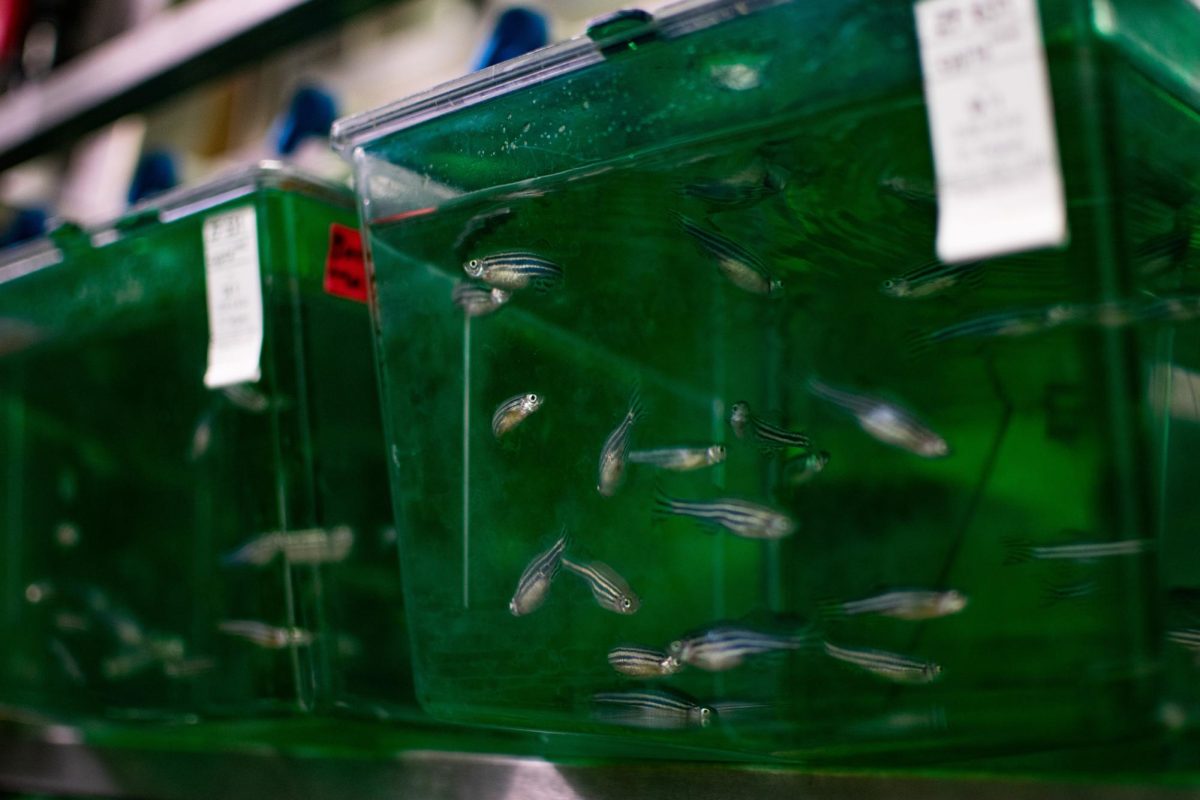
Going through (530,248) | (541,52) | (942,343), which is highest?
(541,52)

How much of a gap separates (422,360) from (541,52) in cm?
25

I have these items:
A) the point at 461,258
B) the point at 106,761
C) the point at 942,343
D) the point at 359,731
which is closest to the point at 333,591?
the point at 359,731

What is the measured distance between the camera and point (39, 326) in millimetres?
1206

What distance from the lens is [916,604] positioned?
616 mm

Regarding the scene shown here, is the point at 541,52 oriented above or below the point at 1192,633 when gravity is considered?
above

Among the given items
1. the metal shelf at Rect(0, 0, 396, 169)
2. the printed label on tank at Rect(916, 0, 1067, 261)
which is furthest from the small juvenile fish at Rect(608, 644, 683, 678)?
the metal shelf at Rect(0, 0, 396, 169)

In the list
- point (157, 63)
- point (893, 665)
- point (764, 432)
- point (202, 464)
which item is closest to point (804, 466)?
point (764, 432)

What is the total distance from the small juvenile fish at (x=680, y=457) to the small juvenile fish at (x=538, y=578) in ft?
0.27

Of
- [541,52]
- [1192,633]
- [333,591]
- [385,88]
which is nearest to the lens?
[1192,633]

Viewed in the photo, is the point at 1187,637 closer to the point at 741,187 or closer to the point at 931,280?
the point at 931,280

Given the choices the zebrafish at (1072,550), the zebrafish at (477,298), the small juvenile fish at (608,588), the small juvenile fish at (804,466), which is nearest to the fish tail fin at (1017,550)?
the zebrafish at (1072,550)

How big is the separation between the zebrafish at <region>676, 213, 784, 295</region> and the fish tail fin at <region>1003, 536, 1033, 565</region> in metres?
0.21

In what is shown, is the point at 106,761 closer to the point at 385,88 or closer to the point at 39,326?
the point at 39,326

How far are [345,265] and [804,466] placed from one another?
512 millimetres
